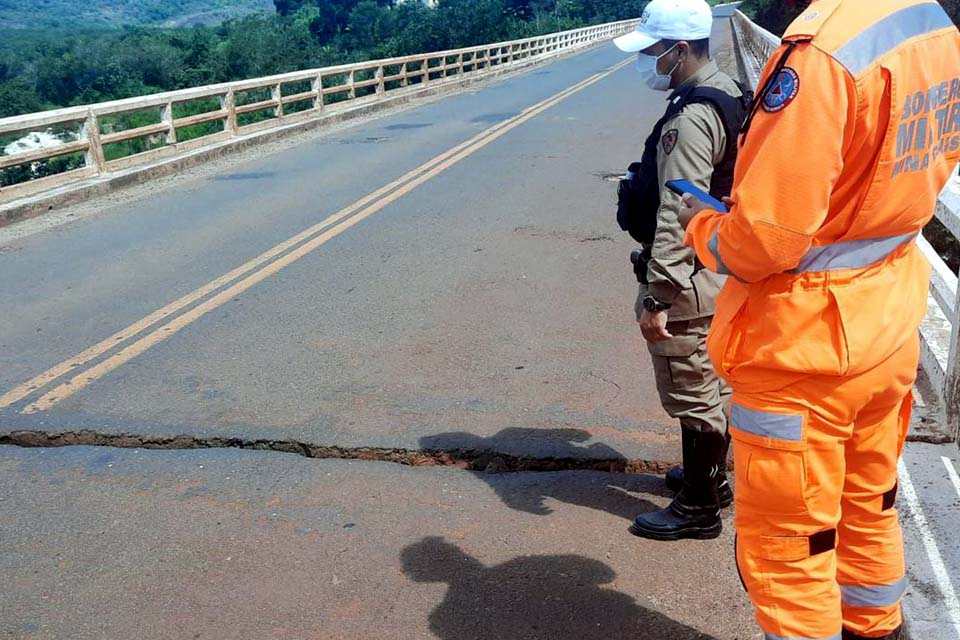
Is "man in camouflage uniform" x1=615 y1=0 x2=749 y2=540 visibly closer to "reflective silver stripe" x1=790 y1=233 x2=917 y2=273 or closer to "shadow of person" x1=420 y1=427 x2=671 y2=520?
"shadow of person" x1=420 y1=427 x2=671 y2=520

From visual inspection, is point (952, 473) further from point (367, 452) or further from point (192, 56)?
point (192, 56)

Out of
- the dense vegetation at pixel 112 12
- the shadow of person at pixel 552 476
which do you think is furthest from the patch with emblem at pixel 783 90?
the dense vegetation at pixel 112 12

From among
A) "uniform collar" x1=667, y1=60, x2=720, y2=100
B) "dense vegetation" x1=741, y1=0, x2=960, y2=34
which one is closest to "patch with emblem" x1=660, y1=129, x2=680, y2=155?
"uniform collar" x1=667, y1=60, x2=720, y2=100

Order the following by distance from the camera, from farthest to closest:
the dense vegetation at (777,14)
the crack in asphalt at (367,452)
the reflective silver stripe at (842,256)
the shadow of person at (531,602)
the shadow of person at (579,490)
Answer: the dense vegetation at (777,14), the crack in asphalt at (367,452), the shadow of person at (579,490), the shadow of person at (531,602), the reflective silver stripe at (842,256)

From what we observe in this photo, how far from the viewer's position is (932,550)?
116 inches

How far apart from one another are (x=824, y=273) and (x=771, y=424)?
349mm

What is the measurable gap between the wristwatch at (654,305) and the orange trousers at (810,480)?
0.96 m

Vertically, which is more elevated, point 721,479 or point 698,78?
point 698,78

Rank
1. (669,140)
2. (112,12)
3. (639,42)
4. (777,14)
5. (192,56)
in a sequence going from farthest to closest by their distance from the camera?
(112,12), (192,56), (777,14), (639,42), (669,140)

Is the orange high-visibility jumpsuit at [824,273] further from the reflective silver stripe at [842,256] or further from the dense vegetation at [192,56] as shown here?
the dense vegetation at [192,56]

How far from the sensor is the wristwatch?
3.07 m

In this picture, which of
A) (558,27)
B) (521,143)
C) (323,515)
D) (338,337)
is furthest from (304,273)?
(558,27)

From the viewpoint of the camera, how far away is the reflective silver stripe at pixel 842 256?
1.99m

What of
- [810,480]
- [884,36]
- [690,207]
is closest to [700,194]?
[690,207]
